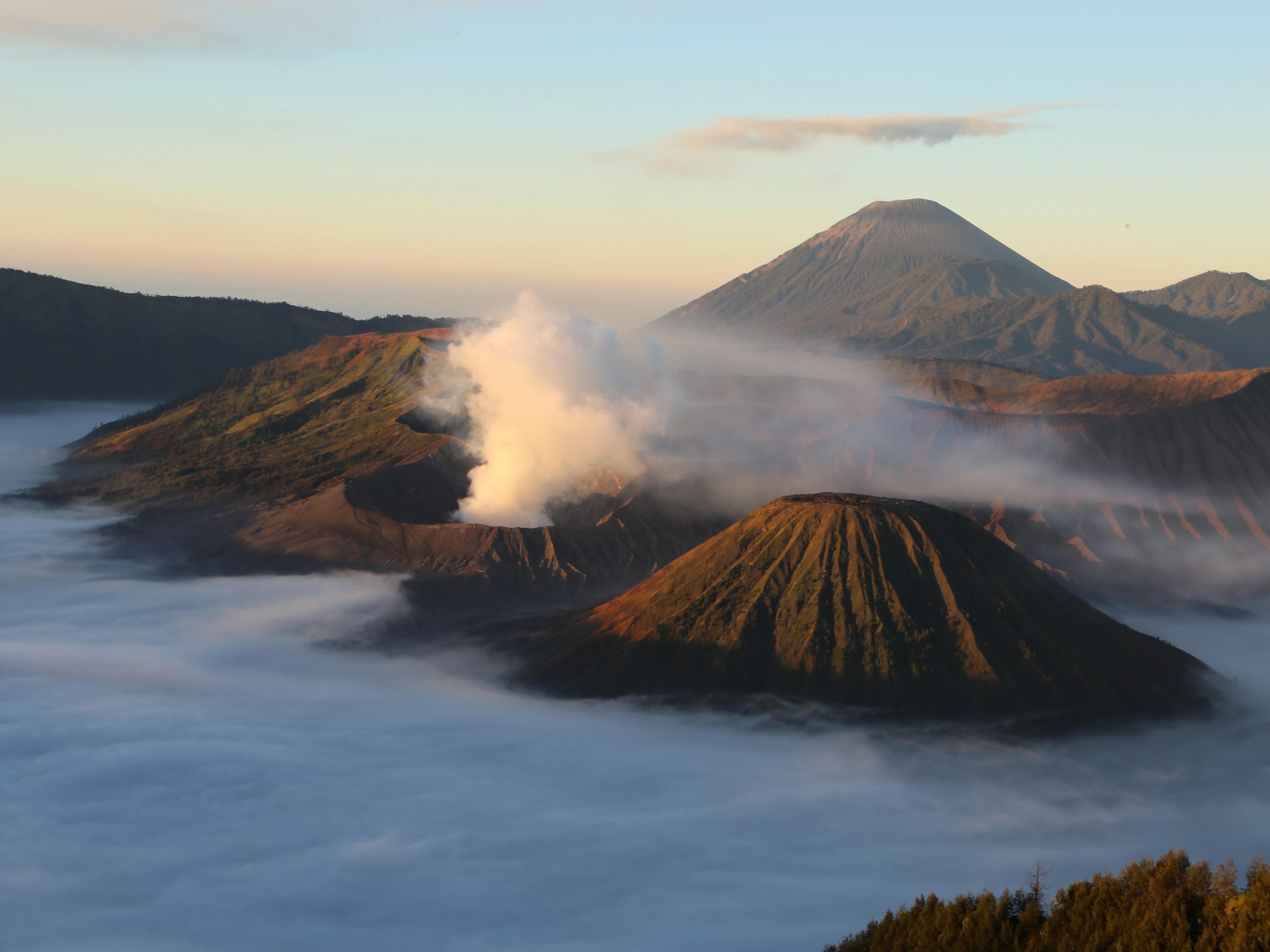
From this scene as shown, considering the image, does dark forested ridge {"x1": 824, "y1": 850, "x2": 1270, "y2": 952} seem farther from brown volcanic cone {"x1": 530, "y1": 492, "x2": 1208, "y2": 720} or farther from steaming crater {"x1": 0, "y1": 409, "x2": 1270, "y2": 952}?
brown volcanic cone {"x1": 530, "y1": 492, "x2": 1208, "y2": 720}

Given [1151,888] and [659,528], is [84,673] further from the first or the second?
[1151,888]

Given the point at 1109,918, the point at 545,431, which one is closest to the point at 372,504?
the point at 545,431

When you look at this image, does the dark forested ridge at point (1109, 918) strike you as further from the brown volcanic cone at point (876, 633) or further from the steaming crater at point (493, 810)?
the brown volcanic cone at point (876, 633)

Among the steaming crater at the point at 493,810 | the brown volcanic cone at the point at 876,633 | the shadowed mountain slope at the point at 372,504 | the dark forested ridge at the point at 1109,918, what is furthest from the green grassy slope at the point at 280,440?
the dark forested ridge at the point at 1109,918

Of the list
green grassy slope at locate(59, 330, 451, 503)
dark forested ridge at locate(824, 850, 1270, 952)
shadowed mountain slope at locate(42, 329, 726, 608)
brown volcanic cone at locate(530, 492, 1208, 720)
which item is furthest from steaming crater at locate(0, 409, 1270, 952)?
green grassy slope at locate(59, 330, 451, 503)

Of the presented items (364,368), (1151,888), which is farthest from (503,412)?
(1151,888)

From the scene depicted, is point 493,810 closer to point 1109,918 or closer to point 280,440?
point 1109,918

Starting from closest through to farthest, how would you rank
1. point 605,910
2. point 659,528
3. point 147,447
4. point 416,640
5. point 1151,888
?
point 1151,888 → point 605,910 → point 416,640 → point 659,528 → point 147,447
